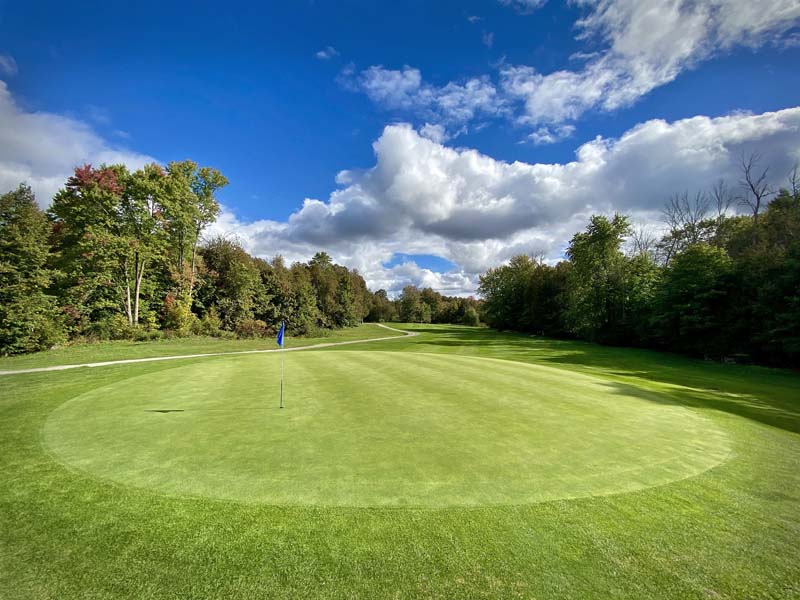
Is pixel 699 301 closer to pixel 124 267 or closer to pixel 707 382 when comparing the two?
pixel 707 382

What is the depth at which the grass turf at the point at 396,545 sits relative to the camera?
2961 mm

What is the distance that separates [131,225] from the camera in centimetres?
3070

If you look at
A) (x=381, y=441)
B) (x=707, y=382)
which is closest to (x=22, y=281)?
(x=381, y=441)

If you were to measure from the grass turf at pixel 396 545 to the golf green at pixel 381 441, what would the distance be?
29 centimetres

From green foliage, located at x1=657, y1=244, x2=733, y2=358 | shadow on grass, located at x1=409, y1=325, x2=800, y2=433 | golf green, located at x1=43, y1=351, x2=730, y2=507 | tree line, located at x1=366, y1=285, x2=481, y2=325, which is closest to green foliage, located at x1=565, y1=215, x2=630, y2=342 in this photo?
green foliage, located at x1=657, y1=244, x2=733, y2=358

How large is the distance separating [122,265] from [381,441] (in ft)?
119

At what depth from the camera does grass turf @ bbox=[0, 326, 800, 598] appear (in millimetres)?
2961

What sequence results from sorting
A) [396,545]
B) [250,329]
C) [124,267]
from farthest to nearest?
[250,329]
[124,267]
[396,545]

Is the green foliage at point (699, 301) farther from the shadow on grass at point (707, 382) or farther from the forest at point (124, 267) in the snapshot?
the forest at point (124, 267)

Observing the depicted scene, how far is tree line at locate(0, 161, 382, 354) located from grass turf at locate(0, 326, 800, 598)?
23.4 m

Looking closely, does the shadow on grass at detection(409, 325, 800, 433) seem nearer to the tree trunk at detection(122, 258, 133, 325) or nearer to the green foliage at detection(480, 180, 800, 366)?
the green foliage at detection(480, 180, 800, 366)

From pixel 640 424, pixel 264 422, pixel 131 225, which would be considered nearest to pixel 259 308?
pixel 131 225

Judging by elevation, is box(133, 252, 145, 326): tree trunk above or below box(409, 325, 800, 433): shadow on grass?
above

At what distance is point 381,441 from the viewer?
19.9 ft
